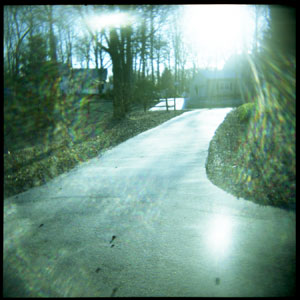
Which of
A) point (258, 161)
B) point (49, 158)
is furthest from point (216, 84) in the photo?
point (49, 158)

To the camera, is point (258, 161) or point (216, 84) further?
point (216, 84)

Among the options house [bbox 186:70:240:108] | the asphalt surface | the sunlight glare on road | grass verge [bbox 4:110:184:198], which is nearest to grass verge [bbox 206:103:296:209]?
the asphalt surface

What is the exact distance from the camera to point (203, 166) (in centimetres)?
707

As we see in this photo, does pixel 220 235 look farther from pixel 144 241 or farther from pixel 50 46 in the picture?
pixel 50 46

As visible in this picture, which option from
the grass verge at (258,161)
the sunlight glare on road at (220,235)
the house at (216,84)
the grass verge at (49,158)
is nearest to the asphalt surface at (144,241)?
the sunlight glare on road at (220,235)

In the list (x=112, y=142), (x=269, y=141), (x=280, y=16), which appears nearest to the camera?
(x=280, y=16)

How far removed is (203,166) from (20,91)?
469 inches

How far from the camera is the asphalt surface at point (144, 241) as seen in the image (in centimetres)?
286

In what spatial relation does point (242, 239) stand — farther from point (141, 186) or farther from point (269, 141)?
point (269, 141)

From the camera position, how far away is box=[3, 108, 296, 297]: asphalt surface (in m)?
2.86

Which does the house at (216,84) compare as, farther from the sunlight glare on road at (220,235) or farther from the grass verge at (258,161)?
the sunlight glare on road at (220,235)

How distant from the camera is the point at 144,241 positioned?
12.1ft

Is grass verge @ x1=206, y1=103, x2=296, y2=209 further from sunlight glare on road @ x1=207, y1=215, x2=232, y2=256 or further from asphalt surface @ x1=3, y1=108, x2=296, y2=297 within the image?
sunlight glare on road @ x1=207, y1=215, x2=232, y2=256
